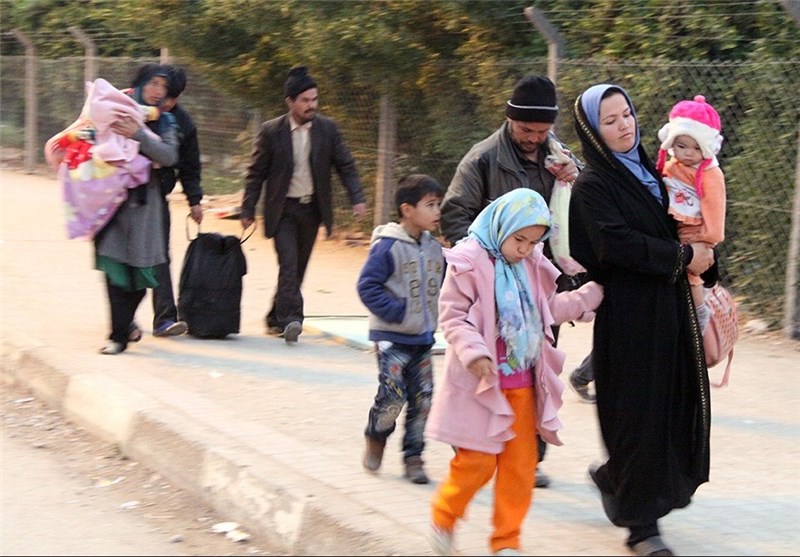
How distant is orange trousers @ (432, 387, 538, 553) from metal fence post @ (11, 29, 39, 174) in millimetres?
17951

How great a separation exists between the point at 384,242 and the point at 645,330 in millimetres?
1376

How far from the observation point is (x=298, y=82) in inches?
340

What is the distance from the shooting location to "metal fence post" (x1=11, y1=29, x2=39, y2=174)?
69.8ft

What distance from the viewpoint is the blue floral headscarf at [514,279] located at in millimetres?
4566

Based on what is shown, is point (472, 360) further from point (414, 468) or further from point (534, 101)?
point (534, 101)

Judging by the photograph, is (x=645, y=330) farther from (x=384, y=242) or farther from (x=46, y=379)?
(x=46, y=379)

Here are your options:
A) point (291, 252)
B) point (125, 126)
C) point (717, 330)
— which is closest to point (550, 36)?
point (291, 252)

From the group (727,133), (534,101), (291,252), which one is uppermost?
(534,101)

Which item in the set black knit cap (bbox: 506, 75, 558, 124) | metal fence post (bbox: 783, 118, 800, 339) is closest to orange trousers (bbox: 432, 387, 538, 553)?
black knit cap (bbox: 506, 75, 558, 124)

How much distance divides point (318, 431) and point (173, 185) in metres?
2.67

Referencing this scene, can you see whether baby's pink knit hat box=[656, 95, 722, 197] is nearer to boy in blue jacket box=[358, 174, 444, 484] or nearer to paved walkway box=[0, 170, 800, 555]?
boy in blue jacket box=[358, 174, 444, 484]

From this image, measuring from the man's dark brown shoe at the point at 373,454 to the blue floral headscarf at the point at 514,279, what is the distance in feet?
4.15

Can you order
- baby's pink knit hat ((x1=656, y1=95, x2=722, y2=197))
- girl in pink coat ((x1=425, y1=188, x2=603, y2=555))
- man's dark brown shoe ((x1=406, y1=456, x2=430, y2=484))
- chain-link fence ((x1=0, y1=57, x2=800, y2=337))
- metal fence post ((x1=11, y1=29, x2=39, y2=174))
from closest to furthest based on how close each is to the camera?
1. girl in pink coat ((x1=425, y1=188, x2=603, y2=555))
2. baby's pink knit hat ((x1=656, y1=95, x2=722, y2=197))
3. man's dark brown shoe ((x1=406, y1=456, x2=430, y2=484))
4. chain-link fence ((x1=0, y1=57, x2=800, y2=337))
5. metal fence post ((x1=11, y1=29, x2=39, y2=174))

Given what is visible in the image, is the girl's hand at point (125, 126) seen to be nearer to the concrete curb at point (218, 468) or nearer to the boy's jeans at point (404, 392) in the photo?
the concrete curb at point (218, 468)
